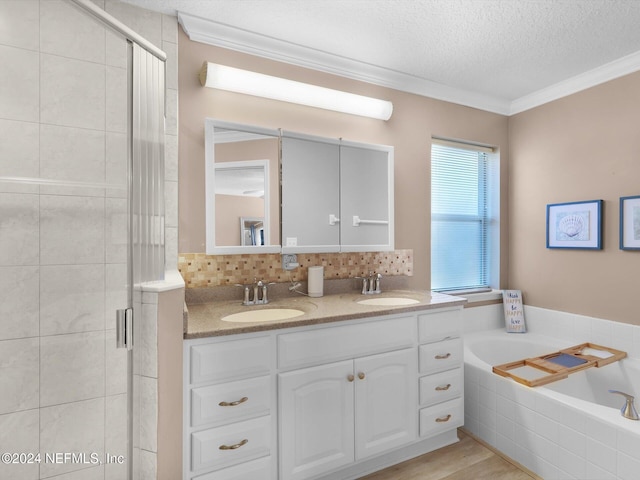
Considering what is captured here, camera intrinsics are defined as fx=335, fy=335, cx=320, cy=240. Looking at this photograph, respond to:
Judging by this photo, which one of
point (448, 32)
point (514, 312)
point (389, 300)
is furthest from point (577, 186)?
point (389, 300)

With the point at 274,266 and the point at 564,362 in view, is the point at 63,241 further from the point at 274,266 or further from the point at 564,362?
the point at 564,362

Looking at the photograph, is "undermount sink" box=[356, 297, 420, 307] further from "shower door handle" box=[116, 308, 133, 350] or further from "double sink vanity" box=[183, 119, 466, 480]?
"shower door handle" box=[116, 308, 133, 350]

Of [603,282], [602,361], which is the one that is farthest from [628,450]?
[603,282]

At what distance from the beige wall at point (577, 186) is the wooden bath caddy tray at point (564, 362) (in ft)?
0.80

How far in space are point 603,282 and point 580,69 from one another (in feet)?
4.80

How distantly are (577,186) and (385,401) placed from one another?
2.06 meters

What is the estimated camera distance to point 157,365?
1.26 m

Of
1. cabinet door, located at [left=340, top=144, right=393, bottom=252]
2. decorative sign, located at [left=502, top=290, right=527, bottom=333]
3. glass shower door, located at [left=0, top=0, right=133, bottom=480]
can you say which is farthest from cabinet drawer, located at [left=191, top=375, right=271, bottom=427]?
decorative sign, located at [left=502, top=290, right=527, bottom=333]

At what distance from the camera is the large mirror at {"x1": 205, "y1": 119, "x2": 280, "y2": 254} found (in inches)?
71.5

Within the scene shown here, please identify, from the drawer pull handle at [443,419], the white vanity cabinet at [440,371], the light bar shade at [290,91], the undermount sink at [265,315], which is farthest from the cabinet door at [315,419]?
the light bar shade at [290,91]

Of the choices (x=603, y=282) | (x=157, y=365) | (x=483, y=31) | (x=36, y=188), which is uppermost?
(x=483, y=31)

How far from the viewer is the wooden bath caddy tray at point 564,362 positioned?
72.7 inches

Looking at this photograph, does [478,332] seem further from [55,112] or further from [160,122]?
[55,112]

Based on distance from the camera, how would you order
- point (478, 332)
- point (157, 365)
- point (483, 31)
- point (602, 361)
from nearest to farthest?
point (157, 365)
point (483, 31)
point (602, 361)
point (478, 332)
